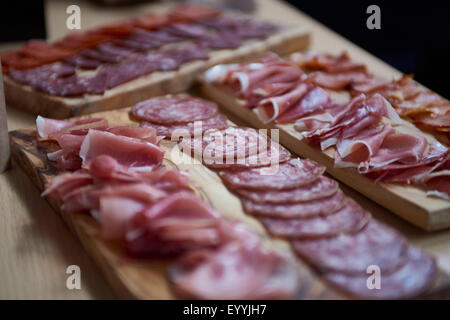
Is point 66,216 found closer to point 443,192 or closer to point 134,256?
point 134,256

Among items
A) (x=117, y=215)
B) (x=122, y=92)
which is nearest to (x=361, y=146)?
(x=117, y=215)

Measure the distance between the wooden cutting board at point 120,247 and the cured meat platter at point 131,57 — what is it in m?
0.35

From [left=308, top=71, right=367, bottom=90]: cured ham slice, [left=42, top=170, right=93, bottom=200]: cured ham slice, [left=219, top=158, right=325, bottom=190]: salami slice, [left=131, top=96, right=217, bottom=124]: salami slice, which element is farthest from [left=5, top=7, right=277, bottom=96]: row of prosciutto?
[left=219, top=158, right=325, bottom=190]: salami slice

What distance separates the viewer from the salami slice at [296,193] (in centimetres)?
170

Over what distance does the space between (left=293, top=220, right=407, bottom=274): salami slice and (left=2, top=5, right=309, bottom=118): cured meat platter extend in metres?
1.36

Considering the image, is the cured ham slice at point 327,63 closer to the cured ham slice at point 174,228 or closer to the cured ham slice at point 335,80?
the cured ham slice at point 335,80

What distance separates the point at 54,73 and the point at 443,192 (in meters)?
1.83

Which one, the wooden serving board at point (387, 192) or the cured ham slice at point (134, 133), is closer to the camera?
the wooden serving board at point (387, 192)

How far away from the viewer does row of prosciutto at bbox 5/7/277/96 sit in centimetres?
262

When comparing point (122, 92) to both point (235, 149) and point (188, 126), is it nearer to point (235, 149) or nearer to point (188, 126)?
point (188, 126)

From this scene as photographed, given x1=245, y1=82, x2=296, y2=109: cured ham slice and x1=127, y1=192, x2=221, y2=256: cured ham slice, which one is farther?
x1=245, y1=82, x2=296, y2=109: cured ham slice

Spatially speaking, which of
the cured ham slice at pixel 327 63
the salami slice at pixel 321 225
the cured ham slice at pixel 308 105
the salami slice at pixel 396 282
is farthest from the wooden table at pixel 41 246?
the cured ham slice at pixel 327 63

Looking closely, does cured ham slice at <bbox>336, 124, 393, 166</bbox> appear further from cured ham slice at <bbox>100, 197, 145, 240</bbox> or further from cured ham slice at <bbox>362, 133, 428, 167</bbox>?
cured ham slice at <bbox>100, 197, 145, 240</bbox>

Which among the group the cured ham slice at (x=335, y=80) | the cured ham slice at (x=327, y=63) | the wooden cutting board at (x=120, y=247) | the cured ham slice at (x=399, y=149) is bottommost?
the wooden cutting board at (x=120, y=247)
